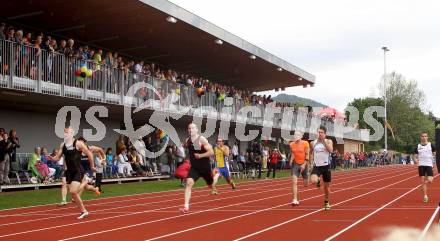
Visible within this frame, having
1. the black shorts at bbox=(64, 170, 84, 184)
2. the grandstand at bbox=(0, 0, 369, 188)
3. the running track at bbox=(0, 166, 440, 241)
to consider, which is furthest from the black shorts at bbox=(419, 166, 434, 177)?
the grandstand at bbox=(0, 0, 369, 188)

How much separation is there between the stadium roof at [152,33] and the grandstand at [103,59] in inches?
1.6

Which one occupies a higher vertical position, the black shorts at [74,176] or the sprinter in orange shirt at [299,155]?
the sprinter in orange shirt at [299,155]

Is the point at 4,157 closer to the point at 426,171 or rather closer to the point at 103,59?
the point at 103,59

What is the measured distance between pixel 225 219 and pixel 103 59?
50.0ft

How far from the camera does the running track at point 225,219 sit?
1048 centimetres

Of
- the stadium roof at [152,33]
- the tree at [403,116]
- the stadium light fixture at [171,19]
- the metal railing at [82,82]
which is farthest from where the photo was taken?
the tree at [403,116]

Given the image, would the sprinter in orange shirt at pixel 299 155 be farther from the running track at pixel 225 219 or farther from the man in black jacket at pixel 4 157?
the man in black jacket at pixel 4 157

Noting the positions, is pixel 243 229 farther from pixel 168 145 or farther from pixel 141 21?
pixel 168 145

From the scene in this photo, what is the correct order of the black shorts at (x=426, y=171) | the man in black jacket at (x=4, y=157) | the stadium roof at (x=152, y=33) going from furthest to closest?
the stadium roof at (x=152, y=33) < the man in black jacket at (x=4, y=157) < the black shorts at (x=426, y=171)

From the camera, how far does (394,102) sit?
339ft

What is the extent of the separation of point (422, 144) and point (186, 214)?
6.64m

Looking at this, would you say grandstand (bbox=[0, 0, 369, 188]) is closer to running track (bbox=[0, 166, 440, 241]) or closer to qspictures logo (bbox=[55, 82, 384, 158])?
qspictures logo (bbox=[55, 82, 384, 158])

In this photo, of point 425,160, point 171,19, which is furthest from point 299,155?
point 171,19

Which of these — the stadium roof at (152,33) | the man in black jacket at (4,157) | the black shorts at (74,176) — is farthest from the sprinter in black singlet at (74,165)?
the stadium roof at (152,33)
